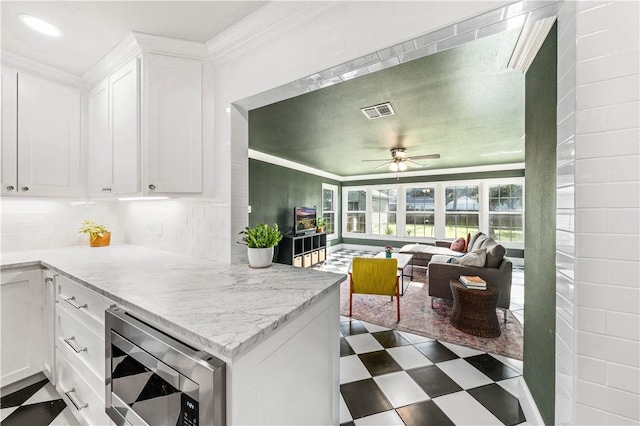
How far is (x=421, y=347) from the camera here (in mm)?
2420

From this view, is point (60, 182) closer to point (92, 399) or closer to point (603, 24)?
point (92, 399)

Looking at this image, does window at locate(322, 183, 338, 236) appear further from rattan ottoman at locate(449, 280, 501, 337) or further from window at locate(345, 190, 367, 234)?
rattan ottoman at locate(449, 280, 501, 337)

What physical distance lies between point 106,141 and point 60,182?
614 millimetres

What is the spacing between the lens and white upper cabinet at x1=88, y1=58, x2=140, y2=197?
1704 mm

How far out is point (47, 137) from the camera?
6.73 ft

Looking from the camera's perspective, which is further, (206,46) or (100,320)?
(206,46)

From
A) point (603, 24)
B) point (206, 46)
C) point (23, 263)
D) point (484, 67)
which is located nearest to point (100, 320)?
point (23, 263)

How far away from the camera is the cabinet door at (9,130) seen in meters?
1.84

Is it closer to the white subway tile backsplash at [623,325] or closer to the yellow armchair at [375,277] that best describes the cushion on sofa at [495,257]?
the yellow armchair at [375,277]

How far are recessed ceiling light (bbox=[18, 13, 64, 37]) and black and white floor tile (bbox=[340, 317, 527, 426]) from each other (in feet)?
10.0

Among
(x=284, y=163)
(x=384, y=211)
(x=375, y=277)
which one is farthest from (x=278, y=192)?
(x=384, y=211)

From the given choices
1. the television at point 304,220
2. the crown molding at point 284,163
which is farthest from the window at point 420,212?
the television at point 304,220

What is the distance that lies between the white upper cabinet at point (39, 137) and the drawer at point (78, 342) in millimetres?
1109

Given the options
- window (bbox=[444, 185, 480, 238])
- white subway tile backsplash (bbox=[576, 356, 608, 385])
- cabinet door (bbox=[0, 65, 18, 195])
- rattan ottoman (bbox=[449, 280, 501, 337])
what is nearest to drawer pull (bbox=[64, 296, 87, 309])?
cabinet door (bbox=[0, 65, 18, 195])
